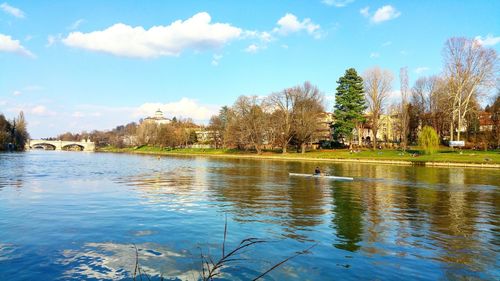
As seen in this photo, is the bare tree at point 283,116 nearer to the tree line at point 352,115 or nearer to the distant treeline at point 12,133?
the tree line at point 352,115

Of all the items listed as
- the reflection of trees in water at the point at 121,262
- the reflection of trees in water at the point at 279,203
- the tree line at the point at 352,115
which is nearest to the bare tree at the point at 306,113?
the tree line at the point at 352,115

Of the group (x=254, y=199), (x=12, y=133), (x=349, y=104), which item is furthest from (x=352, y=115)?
(x=12, y=133)

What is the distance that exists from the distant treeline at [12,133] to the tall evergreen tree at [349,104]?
104011 millimetres

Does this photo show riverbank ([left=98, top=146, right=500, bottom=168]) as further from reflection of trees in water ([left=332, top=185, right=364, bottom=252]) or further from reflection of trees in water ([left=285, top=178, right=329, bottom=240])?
reflection of trees in water ([left=332, top=185, right=364, bottom=252])

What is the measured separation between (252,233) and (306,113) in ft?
266

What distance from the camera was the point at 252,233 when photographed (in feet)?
51.6

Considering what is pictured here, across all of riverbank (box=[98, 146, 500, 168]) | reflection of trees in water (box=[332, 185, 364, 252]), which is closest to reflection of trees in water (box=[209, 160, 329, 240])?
reflection of trees in water (box=[332, 185, 364, 252])

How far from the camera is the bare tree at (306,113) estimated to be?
303ft

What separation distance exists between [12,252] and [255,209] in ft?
40.9

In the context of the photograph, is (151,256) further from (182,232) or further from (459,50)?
(459,50)

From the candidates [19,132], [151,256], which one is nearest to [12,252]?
[151,256]

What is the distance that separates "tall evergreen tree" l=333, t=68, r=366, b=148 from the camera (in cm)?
9694

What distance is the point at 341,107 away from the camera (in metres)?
100

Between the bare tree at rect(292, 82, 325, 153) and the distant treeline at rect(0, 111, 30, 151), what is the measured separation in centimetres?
9288
